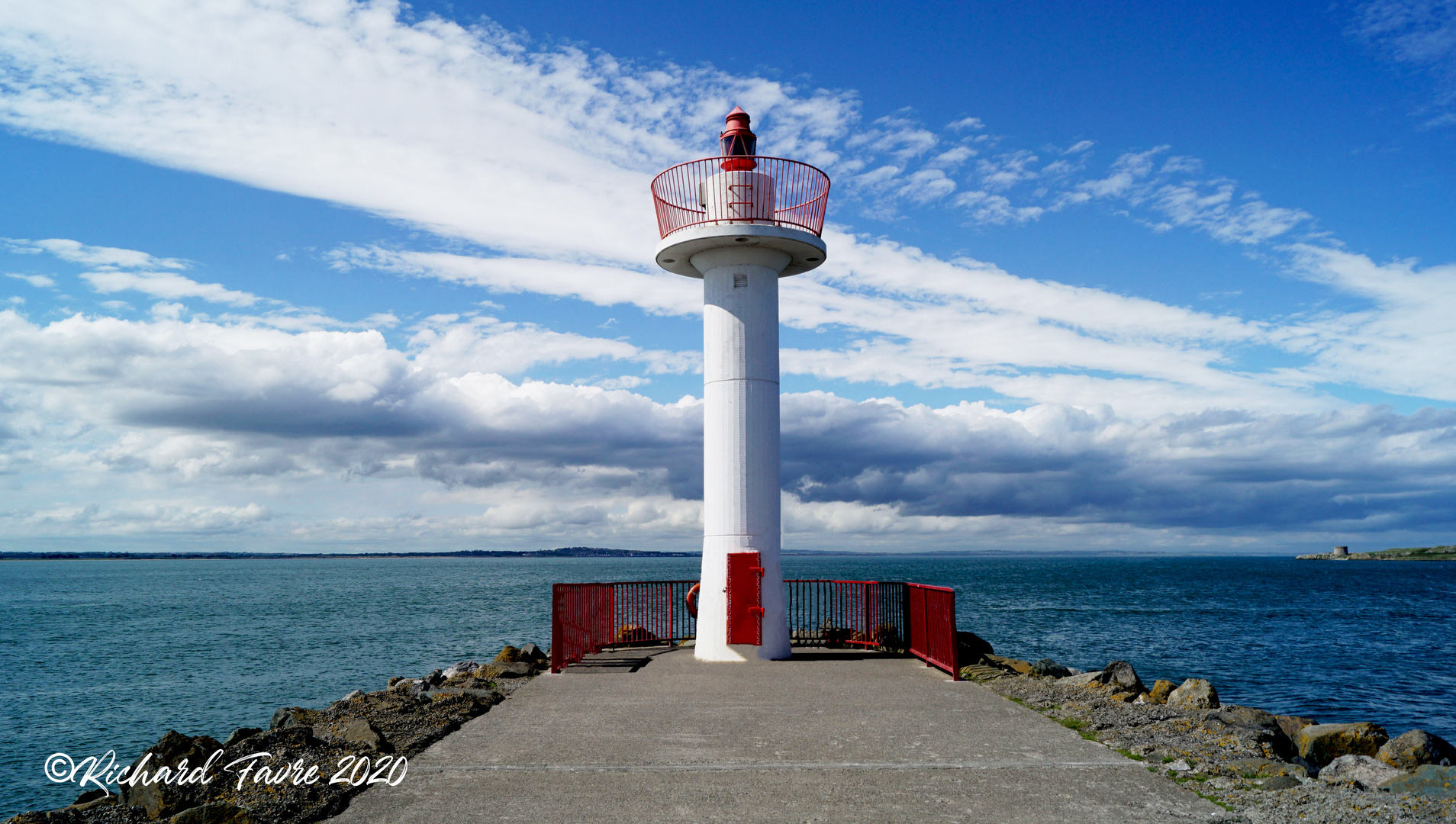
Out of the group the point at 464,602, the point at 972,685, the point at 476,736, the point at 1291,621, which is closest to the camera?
the point at 476,736

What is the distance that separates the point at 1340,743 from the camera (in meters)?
10.7

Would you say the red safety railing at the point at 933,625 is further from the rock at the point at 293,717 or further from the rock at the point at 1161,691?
the rock at the point at 293,717

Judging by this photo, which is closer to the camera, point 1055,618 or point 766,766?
point 766,766

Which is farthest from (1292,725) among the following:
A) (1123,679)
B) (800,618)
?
(800,618)

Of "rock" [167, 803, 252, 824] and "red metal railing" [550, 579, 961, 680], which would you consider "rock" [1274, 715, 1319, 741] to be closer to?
"red metal railing" [550, 579, 961, 680]

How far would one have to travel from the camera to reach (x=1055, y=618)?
147ft

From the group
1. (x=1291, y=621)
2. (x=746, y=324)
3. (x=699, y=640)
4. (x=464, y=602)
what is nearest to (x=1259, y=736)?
(x=699, y=640)

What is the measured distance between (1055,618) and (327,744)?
42636 mm

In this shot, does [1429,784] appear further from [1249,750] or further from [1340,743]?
[1340,743]

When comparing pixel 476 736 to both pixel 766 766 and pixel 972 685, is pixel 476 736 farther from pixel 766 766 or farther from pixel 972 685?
pixel 972 685

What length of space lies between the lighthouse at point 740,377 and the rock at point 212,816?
808cm

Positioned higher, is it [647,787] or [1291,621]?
[647,787]

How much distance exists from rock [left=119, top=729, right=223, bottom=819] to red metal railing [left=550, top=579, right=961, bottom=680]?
491cm

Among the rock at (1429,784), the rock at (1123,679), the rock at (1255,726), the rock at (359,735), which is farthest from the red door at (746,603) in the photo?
the rock at (1429,784)
